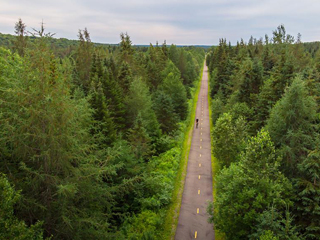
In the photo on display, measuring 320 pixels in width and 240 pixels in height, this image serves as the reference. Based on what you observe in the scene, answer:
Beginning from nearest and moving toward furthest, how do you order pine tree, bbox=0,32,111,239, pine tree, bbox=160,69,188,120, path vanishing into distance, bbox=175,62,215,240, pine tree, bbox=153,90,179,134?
pine tree, bbox=0,32,111,239, path vanishing into distance, bbox=175,62,215,240, pine tree, bbox=153,90,179,134, pine tree, bbox=160,69,188,120

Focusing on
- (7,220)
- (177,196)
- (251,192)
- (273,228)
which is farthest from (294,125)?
(7,220)

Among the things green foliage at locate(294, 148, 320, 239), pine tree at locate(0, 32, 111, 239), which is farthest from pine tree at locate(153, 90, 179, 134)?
pine tree at locate(0, 32, 111, 239)

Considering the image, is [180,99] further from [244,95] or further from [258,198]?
[258,198]

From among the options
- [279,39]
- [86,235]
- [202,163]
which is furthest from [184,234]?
[279,39]

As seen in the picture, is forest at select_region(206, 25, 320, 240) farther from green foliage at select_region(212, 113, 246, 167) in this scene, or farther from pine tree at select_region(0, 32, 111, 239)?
pine tree at select_region(0, 32, 111, 239)

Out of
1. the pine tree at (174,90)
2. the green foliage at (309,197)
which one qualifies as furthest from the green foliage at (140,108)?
the green foliage at (309,197)

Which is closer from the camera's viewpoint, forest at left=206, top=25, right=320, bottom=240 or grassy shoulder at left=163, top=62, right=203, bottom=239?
forest at left=206, top=25, right=320, bottom=240

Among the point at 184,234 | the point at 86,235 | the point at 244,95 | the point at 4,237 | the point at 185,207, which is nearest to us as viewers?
the point at 4,237

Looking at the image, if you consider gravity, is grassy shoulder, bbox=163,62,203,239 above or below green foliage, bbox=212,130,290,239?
below

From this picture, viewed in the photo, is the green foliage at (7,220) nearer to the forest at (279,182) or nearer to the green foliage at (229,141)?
the forest at (279,182)
